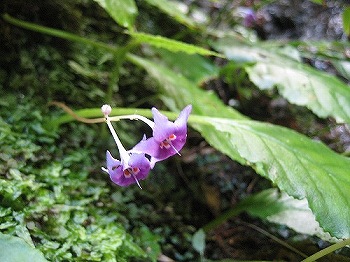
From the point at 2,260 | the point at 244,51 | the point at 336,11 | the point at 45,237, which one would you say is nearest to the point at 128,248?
the point at 45,237

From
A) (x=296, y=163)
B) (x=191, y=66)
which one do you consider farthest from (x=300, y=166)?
(x=191, y=66)

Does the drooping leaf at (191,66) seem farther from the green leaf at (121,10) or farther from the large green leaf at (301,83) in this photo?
the green leaf at (121,10)

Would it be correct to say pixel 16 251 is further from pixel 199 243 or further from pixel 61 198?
pixel 199 243

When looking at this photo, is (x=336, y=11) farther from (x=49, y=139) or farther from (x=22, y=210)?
(x=22, y=210)

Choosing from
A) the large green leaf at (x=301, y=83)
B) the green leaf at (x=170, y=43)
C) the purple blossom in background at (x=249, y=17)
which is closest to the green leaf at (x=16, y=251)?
the green leaf at (x=170, y=43)

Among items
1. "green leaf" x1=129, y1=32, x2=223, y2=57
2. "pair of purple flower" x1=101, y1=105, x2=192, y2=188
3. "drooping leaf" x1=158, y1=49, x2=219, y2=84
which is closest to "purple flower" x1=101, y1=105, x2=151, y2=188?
"pair of purple flower" x1=101, y1=105, x2=192, y2=188
